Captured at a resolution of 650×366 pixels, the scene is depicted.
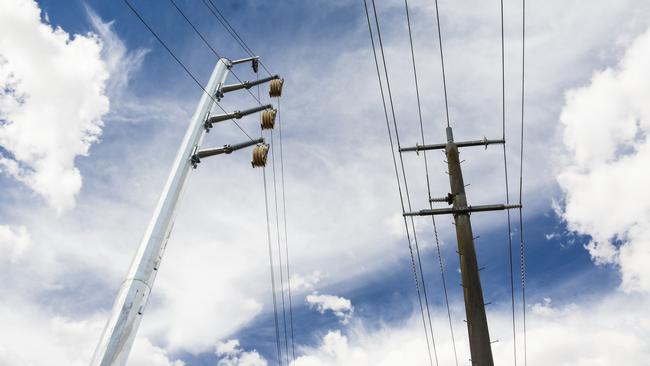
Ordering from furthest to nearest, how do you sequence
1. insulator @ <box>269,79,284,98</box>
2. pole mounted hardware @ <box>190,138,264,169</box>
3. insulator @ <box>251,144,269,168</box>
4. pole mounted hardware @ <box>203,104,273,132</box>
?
insulator @ <box>269,79,284,98</box>, insulator @ <box>251,144,269,168</box>, pole mounted hardware @ <box>203,104,273,132</box>, pole mounted hardware @ <box>190,138,264,169</box>

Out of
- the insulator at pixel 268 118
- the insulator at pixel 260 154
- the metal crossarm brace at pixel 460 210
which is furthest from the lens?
the insulator at pixel 268 118

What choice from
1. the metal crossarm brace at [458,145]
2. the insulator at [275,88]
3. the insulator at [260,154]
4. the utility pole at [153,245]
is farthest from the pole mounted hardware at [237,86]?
the metal crossarm brace at [458,145]

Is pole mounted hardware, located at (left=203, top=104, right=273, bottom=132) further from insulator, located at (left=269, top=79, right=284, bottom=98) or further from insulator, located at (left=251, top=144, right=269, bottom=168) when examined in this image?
insulator, located at (left=269, top=79, right=284, bottom=98)

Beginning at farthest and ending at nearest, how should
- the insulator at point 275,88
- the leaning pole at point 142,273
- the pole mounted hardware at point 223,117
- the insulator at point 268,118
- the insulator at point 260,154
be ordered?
the insulator at point 275,88, the insulator at point 268,118, the insulator at point 260,154, the pole mounted hardware at point 223,117, the leaning pole at point 142,273

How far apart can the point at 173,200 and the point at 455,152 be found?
7.85 meters

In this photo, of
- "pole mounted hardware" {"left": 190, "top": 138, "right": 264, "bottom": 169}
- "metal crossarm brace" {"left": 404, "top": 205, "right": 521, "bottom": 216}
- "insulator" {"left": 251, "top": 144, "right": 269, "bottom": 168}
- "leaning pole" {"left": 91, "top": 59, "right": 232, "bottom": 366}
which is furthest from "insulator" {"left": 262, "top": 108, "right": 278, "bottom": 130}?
"metal crossarm brace" {"left": 404, "top": 205, "right": 521, "bottom": 216}

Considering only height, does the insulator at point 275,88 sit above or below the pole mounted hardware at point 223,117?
above

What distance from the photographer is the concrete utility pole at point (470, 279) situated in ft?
29.2

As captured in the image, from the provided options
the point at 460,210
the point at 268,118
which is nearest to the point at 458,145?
the point at 460,210

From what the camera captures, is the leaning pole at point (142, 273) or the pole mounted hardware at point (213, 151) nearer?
the leaning pole at point (142, 273)

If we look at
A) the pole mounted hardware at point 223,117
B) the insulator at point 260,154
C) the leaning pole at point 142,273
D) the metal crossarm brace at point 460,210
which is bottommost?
the leaning pole at point 142,273

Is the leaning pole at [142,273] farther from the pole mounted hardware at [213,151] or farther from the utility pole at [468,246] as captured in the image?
the utility pole at [468,246]

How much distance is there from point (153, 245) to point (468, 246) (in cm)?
706

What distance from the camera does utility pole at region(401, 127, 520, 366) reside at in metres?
8.98
